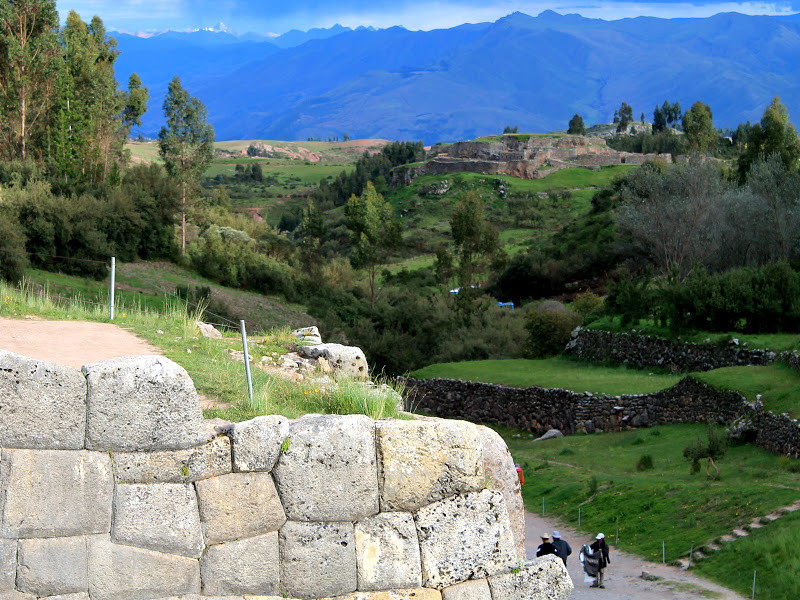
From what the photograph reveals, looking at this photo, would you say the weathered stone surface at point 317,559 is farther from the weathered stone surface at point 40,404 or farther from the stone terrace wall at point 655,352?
the stone terrace wall at point 655,352

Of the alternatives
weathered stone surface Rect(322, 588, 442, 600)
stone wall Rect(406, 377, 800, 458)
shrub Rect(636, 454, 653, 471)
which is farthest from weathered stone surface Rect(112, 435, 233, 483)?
shrub Rect(636, 454, 653, 471)

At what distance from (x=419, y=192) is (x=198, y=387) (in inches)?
4156

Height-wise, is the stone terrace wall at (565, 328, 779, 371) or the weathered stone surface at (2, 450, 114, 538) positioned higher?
the weathered stone surface at (2, 450, 114, 538)

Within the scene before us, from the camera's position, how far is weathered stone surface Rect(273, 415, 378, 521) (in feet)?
21.5

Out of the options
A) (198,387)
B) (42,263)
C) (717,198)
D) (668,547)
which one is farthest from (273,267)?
(198,387)

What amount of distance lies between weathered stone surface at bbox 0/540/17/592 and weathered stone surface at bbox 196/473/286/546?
1.21 metres

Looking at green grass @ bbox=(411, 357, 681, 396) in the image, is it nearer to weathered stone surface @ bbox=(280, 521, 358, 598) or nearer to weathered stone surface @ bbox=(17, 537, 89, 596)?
weathered stone surface @ bbox=(280, 521, 358, 598)

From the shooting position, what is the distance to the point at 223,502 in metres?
6.40

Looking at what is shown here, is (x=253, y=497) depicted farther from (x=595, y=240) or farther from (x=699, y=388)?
(x=595, y=240)

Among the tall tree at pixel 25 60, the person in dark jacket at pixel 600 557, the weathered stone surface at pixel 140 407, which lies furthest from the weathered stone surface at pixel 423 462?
the tall tree at pixel 25 60

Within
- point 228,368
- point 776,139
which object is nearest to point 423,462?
point 228,368

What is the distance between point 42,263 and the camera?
4181 centimetres

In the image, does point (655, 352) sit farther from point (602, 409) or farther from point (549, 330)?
point (549, 330)

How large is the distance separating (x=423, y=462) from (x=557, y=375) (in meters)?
27.7
